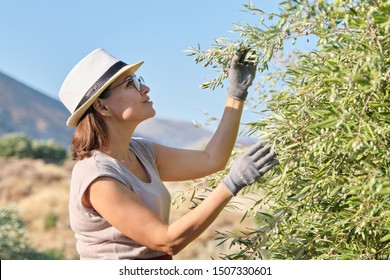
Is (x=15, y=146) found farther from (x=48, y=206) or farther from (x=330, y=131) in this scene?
(x=330, y=131)

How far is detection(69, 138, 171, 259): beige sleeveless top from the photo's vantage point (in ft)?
10.4

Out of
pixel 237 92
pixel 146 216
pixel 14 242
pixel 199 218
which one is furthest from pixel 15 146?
pixel 199 218

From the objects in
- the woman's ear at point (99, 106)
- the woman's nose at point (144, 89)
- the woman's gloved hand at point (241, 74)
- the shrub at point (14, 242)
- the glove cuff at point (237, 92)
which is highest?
the woman's gloved hand at point (241, 74)

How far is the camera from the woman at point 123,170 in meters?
3.00

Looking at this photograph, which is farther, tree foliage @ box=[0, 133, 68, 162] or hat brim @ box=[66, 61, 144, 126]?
tree foliage @ box=[0, 133, 68, 162]

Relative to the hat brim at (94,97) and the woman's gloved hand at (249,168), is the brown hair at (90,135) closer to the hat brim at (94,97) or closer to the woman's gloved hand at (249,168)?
the hat brim at (94,97)

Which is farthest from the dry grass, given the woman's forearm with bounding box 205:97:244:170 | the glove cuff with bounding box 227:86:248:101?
the glove cuff with bounding box 227:86:248:101

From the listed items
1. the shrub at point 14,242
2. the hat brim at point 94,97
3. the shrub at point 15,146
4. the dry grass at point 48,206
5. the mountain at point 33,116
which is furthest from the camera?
the mountain at point 33,116

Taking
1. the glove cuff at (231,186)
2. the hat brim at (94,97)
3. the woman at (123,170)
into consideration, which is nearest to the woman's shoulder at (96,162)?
the woman at (123,170)

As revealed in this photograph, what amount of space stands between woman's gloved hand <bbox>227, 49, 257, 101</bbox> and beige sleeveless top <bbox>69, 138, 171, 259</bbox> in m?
0.66

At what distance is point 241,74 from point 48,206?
17.9m

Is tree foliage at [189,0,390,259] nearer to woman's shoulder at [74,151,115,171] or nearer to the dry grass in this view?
woman's shoulder at [74,151,115,171]

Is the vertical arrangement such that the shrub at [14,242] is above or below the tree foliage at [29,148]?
above
